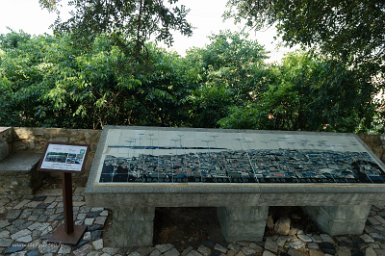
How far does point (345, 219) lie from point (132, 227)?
2.63 meters

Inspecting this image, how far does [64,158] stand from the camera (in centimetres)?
332

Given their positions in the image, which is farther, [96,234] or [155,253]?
[96,234]

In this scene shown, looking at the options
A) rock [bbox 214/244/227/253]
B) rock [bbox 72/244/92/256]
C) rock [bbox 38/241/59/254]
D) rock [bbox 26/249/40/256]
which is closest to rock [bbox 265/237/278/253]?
rock [bbox 214/244/227/253]

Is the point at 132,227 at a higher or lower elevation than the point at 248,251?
higher

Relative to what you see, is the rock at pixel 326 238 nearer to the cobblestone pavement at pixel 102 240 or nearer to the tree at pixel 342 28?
the cobblestone pavement at pixel 102 240

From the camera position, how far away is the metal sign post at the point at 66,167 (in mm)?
3275

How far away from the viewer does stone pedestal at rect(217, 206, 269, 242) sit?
3535mm

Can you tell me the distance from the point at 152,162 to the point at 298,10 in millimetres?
3103

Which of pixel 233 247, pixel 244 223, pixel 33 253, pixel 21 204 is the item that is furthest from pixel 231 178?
pixel 21 204

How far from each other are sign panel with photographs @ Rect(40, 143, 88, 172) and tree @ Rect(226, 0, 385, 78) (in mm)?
3449

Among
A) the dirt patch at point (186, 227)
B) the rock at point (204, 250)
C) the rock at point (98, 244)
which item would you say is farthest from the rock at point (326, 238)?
the rock at point (98, 244)

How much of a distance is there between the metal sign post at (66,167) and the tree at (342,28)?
3483 millimetres

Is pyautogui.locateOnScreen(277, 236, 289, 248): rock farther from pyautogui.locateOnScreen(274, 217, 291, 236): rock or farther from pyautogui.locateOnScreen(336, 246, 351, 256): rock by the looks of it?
pyautogui.locateOnScreen(336, 246, 351, 256): rock

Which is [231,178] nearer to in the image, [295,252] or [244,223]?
[244,223]
